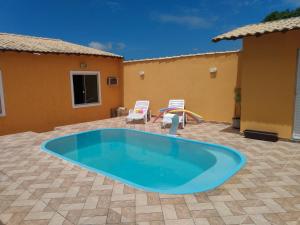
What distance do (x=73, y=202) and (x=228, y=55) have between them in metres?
8.93

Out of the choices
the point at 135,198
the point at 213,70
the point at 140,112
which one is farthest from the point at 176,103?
the point at 135,198

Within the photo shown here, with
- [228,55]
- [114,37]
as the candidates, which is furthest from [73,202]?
[114,37]

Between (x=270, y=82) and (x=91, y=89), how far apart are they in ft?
30.4

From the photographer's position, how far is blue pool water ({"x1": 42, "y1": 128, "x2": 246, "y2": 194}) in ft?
19.3

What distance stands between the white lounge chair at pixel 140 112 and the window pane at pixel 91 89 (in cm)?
262

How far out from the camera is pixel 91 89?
44.8 feet

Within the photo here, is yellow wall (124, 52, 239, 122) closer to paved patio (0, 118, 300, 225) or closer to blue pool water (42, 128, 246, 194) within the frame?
blue pool water (42, 128, 246, 194)

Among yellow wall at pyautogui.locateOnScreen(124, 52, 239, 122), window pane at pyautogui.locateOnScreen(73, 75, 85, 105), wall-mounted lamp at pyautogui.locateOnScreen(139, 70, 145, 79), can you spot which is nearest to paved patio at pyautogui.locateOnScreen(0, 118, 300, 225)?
yellow wall at pyautogui.locateOnScreen(124, 52, 239, 122)

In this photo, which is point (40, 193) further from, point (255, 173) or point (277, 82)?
point (277, 82)

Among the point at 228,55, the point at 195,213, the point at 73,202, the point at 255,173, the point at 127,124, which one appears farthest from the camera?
the point at 127,124

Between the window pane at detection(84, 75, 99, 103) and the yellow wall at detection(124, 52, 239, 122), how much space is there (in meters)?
1.99

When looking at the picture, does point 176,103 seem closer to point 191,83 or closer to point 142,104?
point 191,83

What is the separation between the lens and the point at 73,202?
4.24 metres

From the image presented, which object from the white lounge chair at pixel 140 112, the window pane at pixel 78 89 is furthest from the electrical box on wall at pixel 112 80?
the white lounge chair at pixel 140 112
